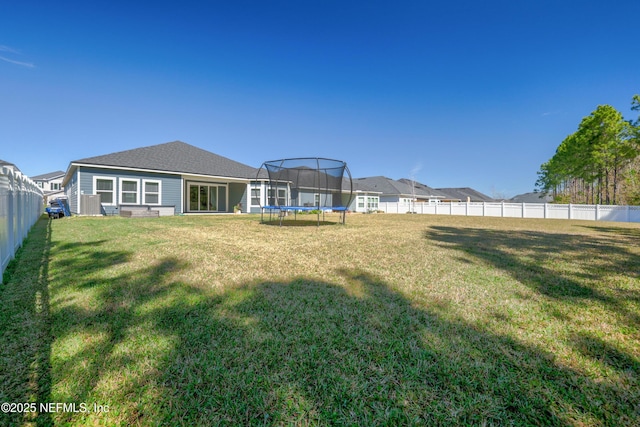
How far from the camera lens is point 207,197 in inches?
744

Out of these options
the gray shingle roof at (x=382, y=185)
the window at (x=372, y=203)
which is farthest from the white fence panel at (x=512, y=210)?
the gray shingle roof at (x=382, y=185)

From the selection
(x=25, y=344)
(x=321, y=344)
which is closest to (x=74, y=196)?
(x=25, y=344)

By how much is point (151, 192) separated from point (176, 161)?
2986 millimetres

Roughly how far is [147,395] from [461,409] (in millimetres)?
1524

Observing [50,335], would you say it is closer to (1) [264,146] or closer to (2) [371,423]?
(2) [371,423]

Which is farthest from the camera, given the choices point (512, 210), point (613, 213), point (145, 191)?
point (512, 210)

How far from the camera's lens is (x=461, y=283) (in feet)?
9.99

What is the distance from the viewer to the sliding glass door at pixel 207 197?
18266 mm

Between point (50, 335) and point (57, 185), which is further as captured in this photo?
point (57, 185)

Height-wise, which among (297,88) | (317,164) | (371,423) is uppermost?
(297,88)

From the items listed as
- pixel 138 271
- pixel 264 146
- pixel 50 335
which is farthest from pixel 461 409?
pixel 264 146

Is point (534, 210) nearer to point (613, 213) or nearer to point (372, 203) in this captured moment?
point (613, 213)

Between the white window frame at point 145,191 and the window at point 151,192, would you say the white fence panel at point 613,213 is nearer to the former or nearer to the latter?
the white window frame at point 145,191

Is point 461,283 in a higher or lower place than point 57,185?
lower
